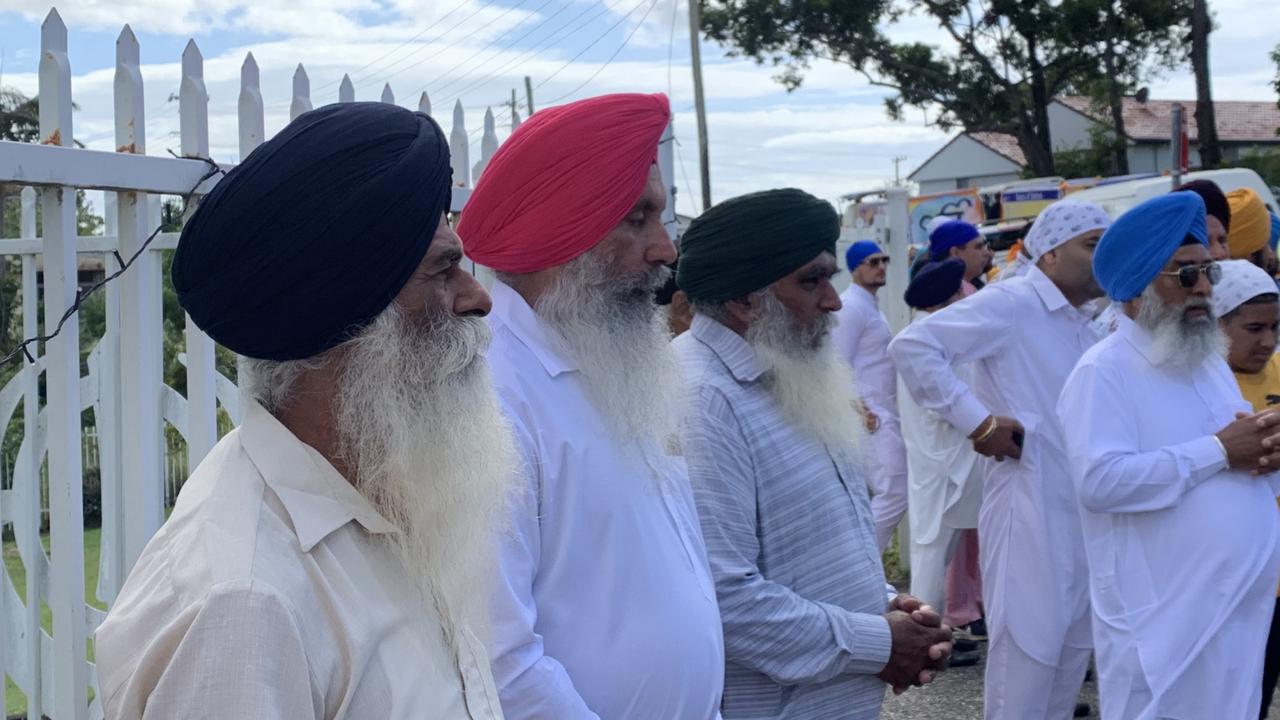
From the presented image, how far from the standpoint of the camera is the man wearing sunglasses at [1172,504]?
3719mm

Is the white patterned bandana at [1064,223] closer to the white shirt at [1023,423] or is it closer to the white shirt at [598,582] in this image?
the white shirt at [1023,423]

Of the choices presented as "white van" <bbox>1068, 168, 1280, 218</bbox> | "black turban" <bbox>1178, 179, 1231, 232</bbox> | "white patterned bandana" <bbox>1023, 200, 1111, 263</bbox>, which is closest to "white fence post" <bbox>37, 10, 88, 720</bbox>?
"white patterned bandana" <bbox>1023, 200, 1111, 263</bbox>

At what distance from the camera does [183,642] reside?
129 cm

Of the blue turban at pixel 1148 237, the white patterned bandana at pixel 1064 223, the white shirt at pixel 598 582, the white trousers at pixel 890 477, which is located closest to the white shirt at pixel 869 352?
the white trousers at pixel 890 477

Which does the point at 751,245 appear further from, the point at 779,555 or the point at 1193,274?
the point at 1193,274

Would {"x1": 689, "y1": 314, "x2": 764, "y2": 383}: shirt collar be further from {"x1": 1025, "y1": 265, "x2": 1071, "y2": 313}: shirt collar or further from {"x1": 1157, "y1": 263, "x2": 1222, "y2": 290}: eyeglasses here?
{"x1": 1025, "y1": 265, "x2": 1071, "y2": 313}: shirt collar

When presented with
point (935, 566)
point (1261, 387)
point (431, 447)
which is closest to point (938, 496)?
point (935, 566)

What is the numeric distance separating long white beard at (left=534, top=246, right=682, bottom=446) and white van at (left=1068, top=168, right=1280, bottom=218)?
1157 centimetres

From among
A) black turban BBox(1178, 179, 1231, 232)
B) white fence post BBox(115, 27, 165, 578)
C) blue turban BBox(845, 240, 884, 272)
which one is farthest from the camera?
blue turban BBox(845, 240, 884, 272)

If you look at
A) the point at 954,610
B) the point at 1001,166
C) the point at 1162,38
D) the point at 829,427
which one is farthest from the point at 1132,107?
the point at 829,427

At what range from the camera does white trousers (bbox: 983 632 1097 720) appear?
179 inches

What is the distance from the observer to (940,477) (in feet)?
22.9

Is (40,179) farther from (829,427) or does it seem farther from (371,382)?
(829,427)

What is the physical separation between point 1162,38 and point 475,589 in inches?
1244
